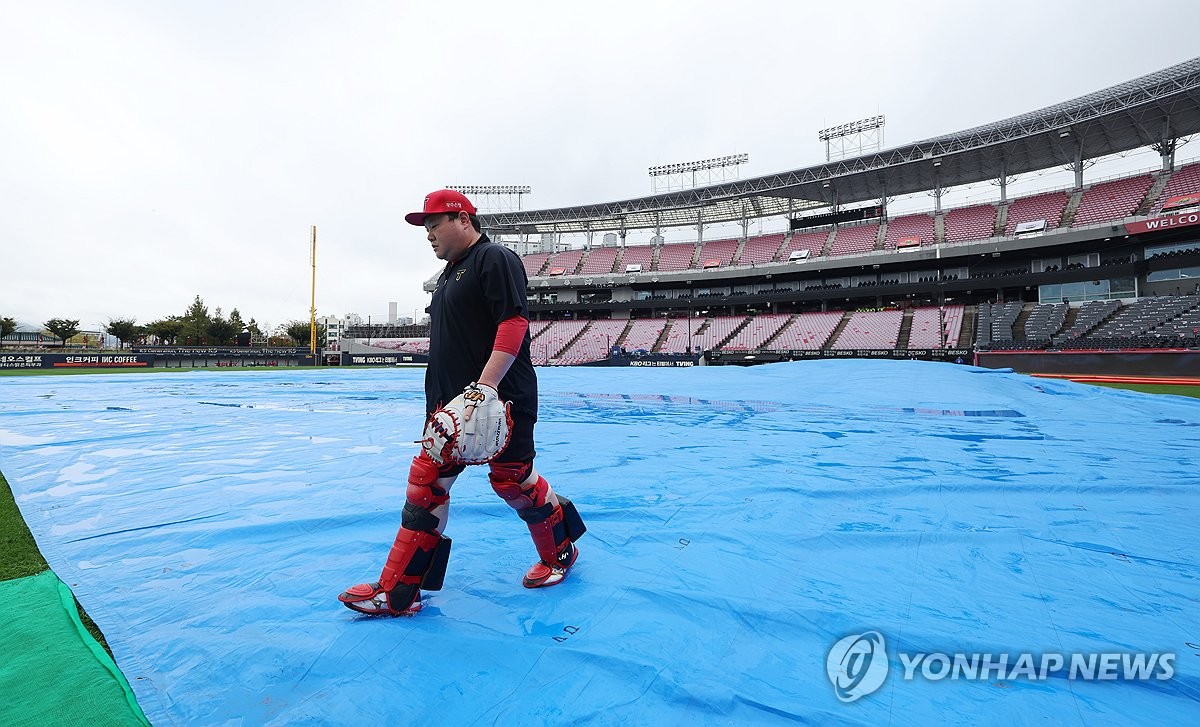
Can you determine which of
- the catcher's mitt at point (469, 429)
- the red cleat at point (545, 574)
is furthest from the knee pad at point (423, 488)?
the red cleat at point (545, 574)

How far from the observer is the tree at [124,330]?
47.1 m

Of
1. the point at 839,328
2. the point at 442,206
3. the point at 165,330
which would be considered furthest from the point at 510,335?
the point at 165,330

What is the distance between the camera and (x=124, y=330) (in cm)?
4728

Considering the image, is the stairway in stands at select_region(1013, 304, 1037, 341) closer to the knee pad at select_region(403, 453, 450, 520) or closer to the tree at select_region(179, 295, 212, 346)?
the knee pad at select_region(403, 453, 450, 520)

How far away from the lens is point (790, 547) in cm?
240

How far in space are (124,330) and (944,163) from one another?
7025 centimetres

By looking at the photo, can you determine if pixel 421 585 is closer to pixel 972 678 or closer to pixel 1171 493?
pixel 972 678

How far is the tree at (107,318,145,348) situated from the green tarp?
63.2 m

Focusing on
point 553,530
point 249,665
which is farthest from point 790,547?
point 249,665

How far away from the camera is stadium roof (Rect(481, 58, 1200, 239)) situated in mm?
23625

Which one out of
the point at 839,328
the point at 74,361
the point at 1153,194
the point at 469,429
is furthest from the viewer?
the point at 839,328

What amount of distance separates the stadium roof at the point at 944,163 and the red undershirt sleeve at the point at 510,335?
1365 inches

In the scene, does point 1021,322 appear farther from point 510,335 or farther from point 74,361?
A: point 74,361

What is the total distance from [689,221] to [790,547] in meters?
44.1
